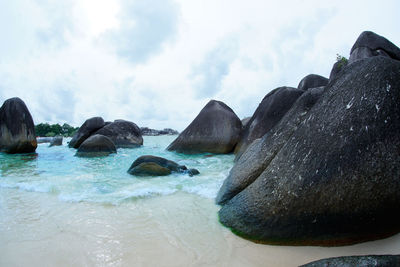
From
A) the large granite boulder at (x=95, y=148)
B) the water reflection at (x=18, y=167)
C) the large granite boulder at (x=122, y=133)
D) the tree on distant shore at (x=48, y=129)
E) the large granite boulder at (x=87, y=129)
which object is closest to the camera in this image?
the water reflection at (x=18, y=167)

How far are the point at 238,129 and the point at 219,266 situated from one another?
9246mm

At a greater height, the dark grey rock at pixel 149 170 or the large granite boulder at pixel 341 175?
the large granite boulder at pixel 341 175

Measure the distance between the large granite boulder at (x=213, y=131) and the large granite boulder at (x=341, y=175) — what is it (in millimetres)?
7994

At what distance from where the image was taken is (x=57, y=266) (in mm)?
2123

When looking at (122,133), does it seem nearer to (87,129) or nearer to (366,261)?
(87,129)

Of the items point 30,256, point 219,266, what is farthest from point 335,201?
point 30,256

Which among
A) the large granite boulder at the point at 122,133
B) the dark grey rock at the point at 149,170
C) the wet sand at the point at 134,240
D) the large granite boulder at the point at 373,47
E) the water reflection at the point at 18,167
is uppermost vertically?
the large granite boulder at the point at 373,47

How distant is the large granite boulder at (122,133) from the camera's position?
16641 mm

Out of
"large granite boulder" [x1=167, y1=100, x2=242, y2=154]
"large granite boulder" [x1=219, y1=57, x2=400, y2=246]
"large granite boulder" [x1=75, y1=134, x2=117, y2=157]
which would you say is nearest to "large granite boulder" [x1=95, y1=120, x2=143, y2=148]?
"large granite boulder" [x1=75, y1=134, x2=117, y2=157]

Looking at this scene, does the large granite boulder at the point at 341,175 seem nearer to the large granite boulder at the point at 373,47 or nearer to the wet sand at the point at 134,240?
the wet sand at the point at 134,240

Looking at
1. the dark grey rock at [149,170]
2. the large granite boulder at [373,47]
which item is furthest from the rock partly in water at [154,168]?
the large granite boulder at [373,47]

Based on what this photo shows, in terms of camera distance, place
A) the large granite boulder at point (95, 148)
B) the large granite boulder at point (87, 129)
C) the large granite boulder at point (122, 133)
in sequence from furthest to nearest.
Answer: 1. the large granite boulder at point (122, 133)
2. the large granite boulder at point (87, 129)
3. the large granite boulder at point (95, 148)

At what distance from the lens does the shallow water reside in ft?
7.26

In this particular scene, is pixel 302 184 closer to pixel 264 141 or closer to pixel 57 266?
pixel 264 141
